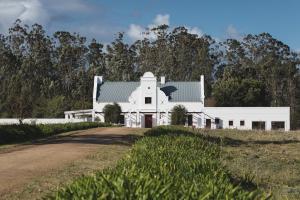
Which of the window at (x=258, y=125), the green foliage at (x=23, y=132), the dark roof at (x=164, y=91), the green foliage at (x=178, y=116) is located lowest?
the green foliage at (x=23, y=132)

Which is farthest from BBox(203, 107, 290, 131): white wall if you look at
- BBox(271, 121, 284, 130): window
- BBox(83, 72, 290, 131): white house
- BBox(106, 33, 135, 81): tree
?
BBox(106, 33, 135, 81): tree

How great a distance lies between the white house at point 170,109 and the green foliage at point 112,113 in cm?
148

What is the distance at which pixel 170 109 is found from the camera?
253 feet

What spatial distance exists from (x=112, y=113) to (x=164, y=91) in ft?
27.1

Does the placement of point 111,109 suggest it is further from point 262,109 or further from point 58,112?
point 262,109

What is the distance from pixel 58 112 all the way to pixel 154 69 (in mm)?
29955

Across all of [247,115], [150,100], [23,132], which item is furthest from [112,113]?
[23,132]

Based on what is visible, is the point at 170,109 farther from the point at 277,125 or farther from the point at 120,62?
the point at 120,62

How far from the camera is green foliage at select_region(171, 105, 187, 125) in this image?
74.6m

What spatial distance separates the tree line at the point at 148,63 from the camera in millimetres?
95375

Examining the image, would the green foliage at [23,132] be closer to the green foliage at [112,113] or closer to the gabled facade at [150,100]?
the green foliage at [112,113]

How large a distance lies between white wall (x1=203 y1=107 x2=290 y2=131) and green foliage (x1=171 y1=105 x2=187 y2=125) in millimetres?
3016

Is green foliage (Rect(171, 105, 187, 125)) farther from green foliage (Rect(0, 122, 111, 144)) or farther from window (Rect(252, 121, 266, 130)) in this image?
green foliage (Rect(0, 122, 111, 144))

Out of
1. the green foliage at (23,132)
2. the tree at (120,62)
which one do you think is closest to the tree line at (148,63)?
the tree at (120,62)
